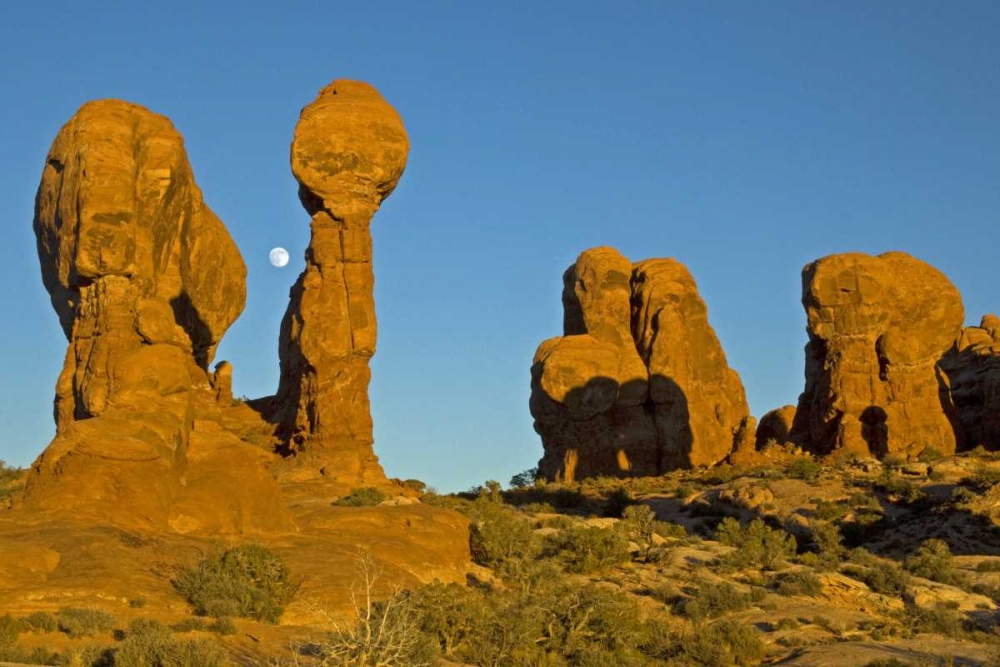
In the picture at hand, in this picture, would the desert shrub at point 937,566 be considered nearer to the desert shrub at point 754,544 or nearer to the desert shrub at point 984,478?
the desert shrub at point 754,544

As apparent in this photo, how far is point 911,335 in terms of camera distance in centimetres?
5750

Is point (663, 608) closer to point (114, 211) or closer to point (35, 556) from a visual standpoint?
point (35, 556)

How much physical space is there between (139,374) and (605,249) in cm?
4031

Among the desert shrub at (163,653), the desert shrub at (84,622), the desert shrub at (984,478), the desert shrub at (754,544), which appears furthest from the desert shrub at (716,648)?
the desert shrub at (984,478)

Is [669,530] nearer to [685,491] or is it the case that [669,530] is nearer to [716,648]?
[685,491]

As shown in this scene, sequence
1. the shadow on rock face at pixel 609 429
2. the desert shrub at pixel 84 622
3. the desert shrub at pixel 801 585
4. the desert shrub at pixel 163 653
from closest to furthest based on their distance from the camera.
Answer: the desert shrub at pixel 163 653
the desert shrub at pixel 84 622
the desert shrub at pixel 801 585
the shadow on rock face at pixel 609 429

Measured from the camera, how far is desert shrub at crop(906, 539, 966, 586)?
32.8 meters

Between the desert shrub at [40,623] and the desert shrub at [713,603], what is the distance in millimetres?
13314

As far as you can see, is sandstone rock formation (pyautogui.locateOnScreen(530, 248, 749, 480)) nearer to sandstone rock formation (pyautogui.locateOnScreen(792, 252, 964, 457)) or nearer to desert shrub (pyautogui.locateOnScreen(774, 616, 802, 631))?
sandstone rock formation (pyautogui.locateOnScreen(792, 252, 964, 457))

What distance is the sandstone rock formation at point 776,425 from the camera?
7106 cm

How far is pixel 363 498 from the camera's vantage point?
3928cm

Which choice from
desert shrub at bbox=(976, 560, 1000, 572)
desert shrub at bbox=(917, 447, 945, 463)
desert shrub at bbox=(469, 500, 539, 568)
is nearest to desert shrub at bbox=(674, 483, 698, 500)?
desert shrub at bbox=(917, 447, 945, 463)

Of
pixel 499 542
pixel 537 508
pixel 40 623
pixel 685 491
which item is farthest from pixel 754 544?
pixel 40 623

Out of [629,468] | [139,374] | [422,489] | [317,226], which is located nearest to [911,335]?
[629,468]
